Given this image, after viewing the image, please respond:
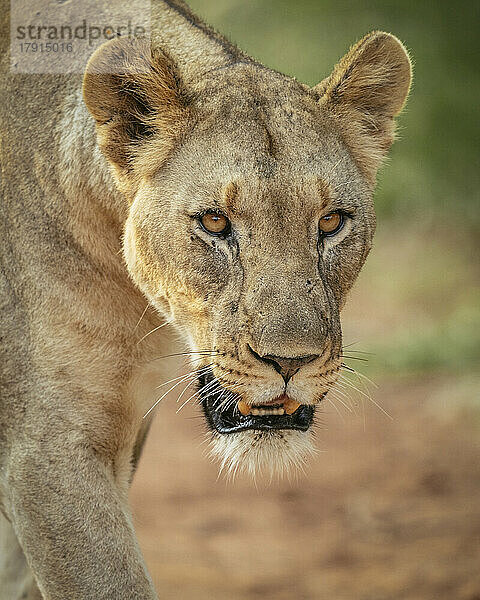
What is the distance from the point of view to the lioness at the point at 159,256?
9.39 feet

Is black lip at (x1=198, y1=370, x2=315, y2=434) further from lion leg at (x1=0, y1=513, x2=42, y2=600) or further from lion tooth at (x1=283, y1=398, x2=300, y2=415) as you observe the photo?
lion leg at (x1=0, y1=513, x2=42, y2=600)

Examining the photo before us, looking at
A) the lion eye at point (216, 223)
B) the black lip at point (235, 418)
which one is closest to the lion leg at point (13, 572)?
the black lip at point (235, 418)

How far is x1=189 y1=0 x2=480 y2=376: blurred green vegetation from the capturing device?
9359mm

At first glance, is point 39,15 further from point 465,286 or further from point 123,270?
point 465,286

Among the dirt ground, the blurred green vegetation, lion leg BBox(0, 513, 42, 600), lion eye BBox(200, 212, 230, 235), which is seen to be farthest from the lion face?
the blurred green vegetation

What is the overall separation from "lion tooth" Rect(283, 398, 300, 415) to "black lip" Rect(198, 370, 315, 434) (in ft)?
0.07

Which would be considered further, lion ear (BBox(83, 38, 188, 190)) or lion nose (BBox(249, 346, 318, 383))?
lion ear (BBox(83, 38, 188, 190))

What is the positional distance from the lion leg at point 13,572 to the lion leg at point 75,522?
0.69 metres

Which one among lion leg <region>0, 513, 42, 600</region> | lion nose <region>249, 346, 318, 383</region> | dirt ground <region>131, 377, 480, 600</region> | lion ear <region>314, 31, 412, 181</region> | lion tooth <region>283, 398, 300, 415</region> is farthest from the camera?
dirt ground <region>131, 377, 480, 600</region>

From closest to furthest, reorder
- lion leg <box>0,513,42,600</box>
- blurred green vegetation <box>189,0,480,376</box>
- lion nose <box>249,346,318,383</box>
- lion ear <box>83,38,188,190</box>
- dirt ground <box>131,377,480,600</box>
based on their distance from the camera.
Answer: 1. lion nose <box>249,346,318,383</box>
2. lion ear <box>83,38,188,190</box>
3. lion leg <box>0,513,42,600</box>
4. dirt ground <box>131,377,480,600</box>
5. blurred green vegetation <box>189,0,480,376</box>

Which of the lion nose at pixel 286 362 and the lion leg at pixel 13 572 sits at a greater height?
the lion nose at pixel 286 362

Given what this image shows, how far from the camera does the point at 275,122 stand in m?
3.02

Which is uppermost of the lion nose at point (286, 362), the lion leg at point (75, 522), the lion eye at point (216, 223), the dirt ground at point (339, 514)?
the lion eye at point (216, 223)

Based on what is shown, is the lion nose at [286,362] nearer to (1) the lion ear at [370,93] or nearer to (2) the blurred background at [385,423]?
(2) the blurred background at [385,423]
